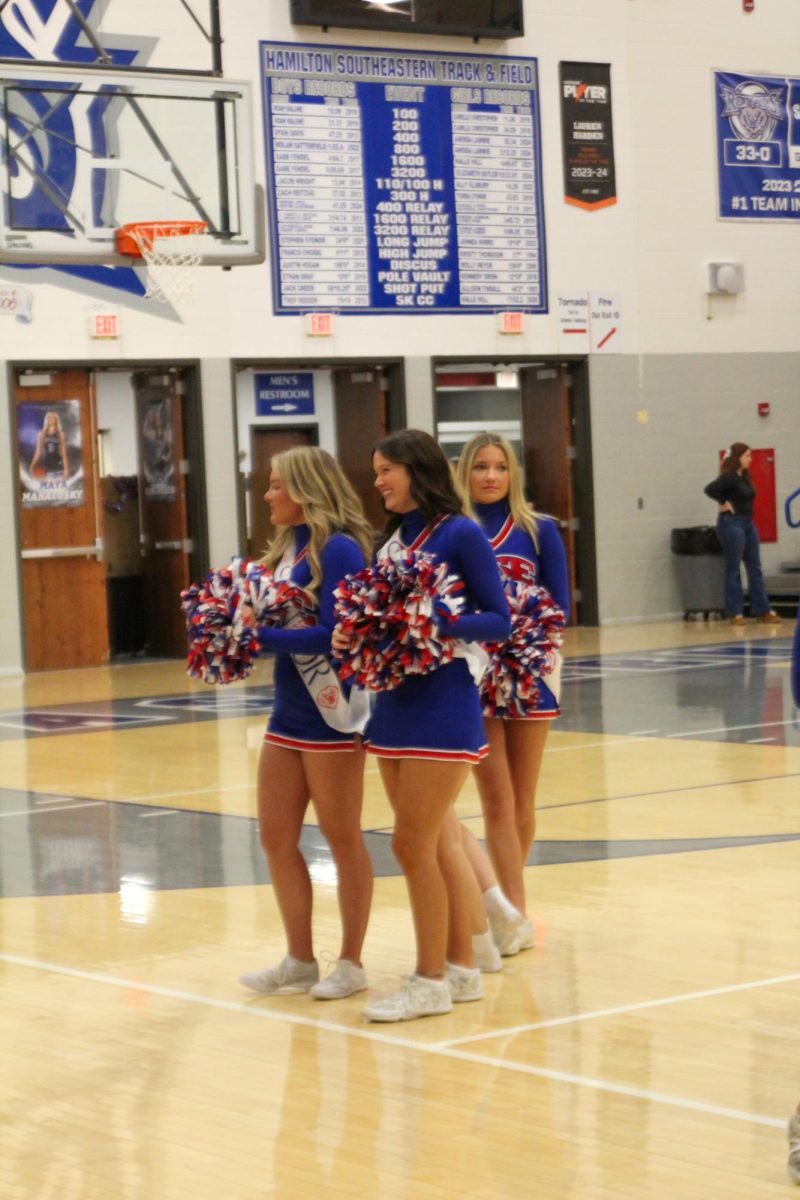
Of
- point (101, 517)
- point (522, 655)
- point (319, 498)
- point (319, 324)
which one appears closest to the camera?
point (319, 498)

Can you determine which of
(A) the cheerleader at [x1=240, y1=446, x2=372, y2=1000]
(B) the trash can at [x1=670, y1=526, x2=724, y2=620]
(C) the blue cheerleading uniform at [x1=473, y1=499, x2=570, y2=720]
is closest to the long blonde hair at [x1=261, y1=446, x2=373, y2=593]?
(A) the cheerleader at [x1=240, y1=446, x2=372, y2=1000]

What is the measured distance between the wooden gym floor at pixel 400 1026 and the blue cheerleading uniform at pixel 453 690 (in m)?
0.75

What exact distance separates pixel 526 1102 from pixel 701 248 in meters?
16.9

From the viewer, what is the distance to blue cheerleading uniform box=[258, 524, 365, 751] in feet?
17.2

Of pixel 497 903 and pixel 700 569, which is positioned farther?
pixel 700 569

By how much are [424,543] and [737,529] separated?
14177mm

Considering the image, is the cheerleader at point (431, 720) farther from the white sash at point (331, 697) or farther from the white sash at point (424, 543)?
the white sash at point (331, 697)

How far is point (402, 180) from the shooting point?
18.3 meters

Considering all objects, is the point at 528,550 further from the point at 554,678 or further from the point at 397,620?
the point at 397,620

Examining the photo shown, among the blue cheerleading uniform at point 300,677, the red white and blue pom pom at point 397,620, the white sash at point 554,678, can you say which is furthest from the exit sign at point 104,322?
the red white and blue pom pom at point 397,620

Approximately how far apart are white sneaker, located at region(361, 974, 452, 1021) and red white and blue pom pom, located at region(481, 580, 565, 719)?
3.31ft

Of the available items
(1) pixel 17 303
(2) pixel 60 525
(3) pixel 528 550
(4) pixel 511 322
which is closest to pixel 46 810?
(3) pixel 528 550

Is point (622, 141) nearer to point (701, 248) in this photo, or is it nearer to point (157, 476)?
point (701, 248)

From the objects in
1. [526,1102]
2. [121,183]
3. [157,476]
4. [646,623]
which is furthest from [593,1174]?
[646,623]
